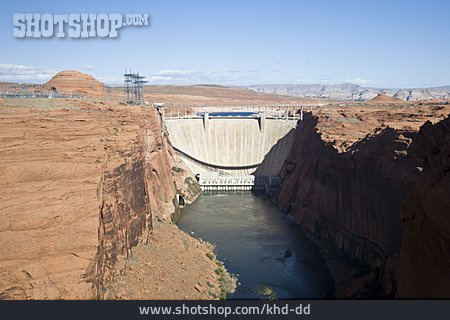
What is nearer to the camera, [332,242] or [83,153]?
[83,153]

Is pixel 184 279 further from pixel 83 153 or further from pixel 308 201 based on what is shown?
pixel 308 201

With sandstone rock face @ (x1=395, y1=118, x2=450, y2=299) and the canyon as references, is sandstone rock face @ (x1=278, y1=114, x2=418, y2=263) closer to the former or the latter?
the canyon

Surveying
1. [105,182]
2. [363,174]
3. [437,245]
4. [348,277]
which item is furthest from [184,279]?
[437,245]

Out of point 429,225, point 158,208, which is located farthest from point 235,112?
point 429,225

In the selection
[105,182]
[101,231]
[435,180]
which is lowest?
[101,231]

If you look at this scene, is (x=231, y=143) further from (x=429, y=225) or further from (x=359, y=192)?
(x=429, y=225)

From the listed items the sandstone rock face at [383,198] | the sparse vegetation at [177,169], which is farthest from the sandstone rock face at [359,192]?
the sparse vegetation at [177,169]
